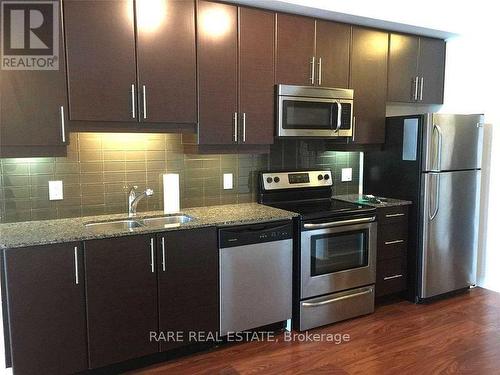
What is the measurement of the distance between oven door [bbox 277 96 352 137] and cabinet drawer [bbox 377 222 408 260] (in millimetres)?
856

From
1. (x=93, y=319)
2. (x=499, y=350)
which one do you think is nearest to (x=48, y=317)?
(x=93, y=319)

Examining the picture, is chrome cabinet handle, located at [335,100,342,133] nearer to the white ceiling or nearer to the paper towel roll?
the white ceiling

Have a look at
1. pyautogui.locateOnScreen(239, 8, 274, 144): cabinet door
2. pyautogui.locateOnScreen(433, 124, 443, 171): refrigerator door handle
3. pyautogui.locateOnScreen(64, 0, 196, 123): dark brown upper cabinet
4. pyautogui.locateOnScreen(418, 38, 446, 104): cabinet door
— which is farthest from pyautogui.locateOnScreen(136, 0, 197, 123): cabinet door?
pyautogui.locateOnScreen(418, 38, 446, 104): cabinet door

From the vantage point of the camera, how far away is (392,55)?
3.45 meters

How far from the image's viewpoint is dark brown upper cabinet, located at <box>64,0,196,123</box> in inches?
90.2

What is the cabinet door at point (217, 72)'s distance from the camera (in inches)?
104

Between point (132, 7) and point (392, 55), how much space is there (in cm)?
219

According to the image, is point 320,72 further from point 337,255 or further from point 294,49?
point 337,255

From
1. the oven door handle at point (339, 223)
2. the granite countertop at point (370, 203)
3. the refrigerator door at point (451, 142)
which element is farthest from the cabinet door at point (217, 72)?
the refrigerator door at point (451, 142)

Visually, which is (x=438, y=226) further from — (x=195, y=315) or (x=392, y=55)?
(x=195, y=315)

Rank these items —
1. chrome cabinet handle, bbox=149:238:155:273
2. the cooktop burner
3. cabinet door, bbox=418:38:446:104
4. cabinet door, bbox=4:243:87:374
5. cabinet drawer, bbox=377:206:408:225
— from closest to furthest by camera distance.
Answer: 1. cabinet door, bbox=4:243:87:374
2. chrome cabinet handle, bbox=149:238:155:273
3. the cooktop burner
4. cabinet drawer, bbox=377:206:408:225
5. cabinet door, bbox=418:38:446:104

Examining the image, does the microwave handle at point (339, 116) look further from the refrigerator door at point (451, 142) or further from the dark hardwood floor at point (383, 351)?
the dark hardwood floor at point (383, 351)

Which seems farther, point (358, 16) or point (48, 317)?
point (358, 16)

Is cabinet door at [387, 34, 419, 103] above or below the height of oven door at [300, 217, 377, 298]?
above
